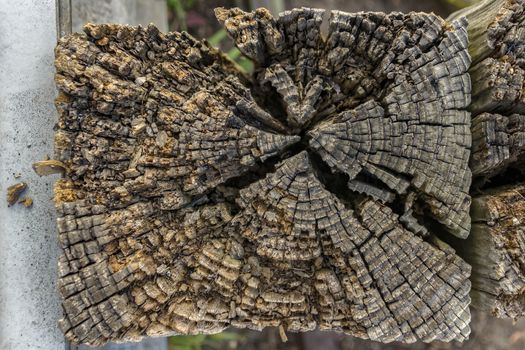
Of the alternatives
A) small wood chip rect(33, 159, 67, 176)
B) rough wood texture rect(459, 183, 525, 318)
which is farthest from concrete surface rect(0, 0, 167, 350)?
rough wood texture rect(459, 183, 525, 318)

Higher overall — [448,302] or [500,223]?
[500,223]

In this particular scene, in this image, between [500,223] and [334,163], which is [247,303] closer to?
[334,163]

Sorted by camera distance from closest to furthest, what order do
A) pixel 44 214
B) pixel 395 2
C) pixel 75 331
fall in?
pixel 75 331 < pixel 44 214 < pixel 395 2

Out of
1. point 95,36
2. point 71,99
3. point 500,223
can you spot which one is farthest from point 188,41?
point 500,223

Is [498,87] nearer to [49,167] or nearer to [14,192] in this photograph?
[49,167]

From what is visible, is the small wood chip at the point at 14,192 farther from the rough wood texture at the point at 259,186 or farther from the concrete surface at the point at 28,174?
the rough wood texture at the point at 259,186

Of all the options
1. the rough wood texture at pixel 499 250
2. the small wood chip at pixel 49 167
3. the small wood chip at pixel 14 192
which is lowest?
the rough wood texture at pixel 499 250

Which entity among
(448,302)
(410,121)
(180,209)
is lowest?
(448,302)

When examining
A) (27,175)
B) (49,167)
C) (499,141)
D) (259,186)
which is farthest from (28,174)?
(499,141)

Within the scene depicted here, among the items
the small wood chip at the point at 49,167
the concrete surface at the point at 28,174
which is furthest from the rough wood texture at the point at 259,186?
the concrete surface at the point at 28,174
